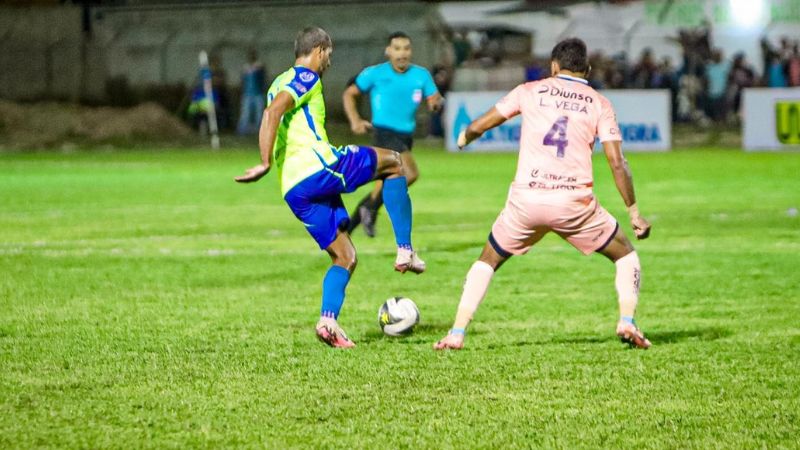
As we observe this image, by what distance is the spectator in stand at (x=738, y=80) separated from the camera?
3428 cm

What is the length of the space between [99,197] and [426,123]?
16493mm

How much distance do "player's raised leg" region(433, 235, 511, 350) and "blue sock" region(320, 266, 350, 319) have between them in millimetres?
673

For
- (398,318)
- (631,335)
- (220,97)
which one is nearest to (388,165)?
(398,318)

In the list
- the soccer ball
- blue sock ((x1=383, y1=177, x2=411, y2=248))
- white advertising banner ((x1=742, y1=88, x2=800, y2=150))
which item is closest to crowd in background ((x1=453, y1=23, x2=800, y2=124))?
white advertising banner ((x1=742, y1=88, x2=800, y2=150))

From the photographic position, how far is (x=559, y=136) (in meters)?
7.95

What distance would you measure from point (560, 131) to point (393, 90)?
20.3 ft

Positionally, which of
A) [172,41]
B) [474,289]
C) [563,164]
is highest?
[563,164]

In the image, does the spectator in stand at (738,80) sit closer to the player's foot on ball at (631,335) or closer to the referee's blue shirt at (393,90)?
the referee's blue shirt at (393,90)

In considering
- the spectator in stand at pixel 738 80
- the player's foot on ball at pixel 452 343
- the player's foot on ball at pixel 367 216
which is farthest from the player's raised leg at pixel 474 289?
the spectator in stand at pixel 738 80

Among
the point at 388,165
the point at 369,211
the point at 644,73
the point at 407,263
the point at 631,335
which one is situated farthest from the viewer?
the point at 644,73

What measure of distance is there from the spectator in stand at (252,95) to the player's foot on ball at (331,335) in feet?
97.8

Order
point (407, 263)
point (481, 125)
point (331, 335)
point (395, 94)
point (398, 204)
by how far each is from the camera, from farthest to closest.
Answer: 1. point (395, 94)
2. point (398, 204)
3. point (407, 263)
4. point (331, 335)
5. point (481, 125)

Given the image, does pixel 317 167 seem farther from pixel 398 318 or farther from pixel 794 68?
pixel 794 68

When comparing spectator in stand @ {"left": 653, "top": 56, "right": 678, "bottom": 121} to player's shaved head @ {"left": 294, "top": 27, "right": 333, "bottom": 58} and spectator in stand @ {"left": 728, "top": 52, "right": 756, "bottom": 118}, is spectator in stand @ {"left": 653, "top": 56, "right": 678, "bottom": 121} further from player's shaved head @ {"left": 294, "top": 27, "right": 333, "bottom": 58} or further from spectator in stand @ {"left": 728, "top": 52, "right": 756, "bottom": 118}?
player's shaved head @ {"left": 294, "top": 27, "right": 333, "bottom": 58}
